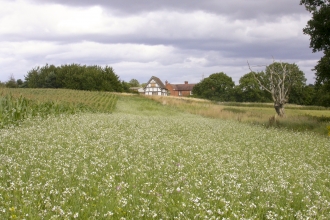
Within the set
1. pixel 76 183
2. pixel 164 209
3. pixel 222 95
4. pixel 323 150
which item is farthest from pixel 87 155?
pixel 222 95

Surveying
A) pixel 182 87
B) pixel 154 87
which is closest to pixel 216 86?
pixel 154 87

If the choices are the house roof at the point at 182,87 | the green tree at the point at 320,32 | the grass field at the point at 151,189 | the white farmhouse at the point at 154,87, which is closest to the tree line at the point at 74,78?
the white farmhouse at the point at 154,87

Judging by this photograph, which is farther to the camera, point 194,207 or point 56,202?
point 56,202

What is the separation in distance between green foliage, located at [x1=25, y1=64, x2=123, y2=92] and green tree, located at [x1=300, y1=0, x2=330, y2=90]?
56236mm

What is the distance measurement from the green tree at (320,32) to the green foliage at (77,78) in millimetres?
56236

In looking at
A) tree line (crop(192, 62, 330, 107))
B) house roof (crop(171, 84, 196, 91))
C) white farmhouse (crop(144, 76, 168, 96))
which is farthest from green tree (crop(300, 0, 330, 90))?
house roof (crop(171, 84, 196, 91))

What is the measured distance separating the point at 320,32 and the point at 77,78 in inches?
2382

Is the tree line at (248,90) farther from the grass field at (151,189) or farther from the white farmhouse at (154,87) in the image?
the grass field at (151,189)

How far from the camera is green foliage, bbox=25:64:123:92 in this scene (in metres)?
79.7

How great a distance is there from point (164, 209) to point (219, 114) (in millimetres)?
32346

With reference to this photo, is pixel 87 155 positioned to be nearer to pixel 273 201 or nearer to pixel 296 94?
pixel 273 201

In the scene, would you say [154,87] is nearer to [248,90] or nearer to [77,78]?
[248,90]

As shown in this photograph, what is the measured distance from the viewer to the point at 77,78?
262ft

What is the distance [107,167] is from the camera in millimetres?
8531
